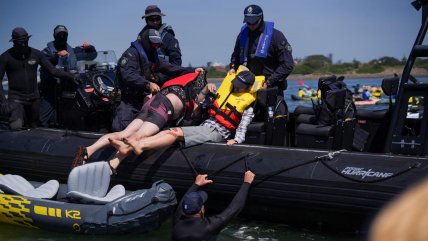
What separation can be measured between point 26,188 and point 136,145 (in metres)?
1.26

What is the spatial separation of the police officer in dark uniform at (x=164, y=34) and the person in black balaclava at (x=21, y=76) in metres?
1.19

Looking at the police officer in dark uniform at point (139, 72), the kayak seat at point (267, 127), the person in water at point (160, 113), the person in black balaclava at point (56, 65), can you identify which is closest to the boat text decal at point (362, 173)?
the kayak seat at point (267, 127)

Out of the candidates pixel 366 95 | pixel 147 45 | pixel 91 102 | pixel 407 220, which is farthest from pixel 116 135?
pixel 366 95

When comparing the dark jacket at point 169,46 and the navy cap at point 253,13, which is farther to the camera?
the dark jacket at point 169,46

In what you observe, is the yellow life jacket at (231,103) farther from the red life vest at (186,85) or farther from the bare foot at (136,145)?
the bare foot at (136,145)

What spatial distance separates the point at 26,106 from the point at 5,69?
538mm

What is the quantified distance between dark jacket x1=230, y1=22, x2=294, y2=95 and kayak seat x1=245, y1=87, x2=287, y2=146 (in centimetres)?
30

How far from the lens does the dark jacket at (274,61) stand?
6.06 m

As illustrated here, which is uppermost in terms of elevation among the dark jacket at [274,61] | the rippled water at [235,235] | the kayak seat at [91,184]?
the dark jacket at [274,61]

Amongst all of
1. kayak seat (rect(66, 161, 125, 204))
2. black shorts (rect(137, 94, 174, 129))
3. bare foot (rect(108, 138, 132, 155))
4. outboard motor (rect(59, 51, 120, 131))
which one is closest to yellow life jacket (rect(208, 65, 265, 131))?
black shorts (rect(137, 94, 174, 129))

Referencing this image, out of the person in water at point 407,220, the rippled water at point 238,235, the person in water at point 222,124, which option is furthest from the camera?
the person in water at point 222,124

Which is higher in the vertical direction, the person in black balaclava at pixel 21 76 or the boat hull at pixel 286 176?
the person in black balaclava at pixel 21 76

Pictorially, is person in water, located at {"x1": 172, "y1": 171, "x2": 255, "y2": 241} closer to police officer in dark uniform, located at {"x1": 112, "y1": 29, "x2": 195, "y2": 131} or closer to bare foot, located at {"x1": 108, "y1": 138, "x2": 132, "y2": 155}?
bare foot, located at {"x1": 108, "y1": 138, "x2": 132, "y2": 155}

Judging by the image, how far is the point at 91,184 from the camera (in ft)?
17.6
